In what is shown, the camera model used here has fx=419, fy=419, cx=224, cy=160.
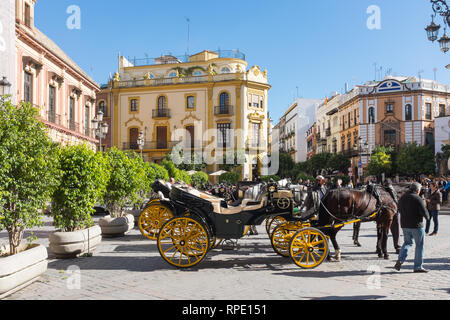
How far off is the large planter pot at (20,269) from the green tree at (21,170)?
1.72 ft

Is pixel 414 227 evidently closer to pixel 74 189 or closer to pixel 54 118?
pixel 74 189

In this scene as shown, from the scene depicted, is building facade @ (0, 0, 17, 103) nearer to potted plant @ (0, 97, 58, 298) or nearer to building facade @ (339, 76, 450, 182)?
potted plant @ (0, 97, 58, 298)

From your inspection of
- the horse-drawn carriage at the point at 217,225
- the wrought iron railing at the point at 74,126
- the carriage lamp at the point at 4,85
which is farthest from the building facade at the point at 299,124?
the horse-drawn carriage at the point at 217,225

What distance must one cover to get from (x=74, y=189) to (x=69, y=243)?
1005 millimetres

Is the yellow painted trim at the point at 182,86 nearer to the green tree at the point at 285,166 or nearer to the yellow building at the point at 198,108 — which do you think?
the yellow building at the point at 198,108

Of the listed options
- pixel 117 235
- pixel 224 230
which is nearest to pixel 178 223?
pixel 224 230

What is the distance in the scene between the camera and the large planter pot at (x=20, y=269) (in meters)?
5.11

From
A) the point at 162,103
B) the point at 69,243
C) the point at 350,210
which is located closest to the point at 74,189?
the point at 69,243

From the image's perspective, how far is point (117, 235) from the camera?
11.1 metres

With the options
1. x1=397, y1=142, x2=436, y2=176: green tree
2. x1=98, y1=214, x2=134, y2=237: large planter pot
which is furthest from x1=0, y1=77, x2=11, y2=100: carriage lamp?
x1=397, y1=142, x2=436, y2=176: green tree

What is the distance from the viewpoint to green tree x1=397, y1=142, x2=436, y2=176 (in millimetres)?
38844

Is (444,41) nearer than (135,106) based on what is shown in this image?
Yes

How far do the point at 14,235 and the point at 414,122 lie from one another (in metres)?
44.6
